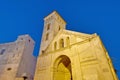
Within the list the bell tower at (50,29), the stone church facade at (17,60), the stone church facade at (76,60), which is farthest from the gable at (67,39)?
the stone church facade at (17,60)

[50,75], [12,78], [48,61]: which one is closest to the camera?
[50,75]

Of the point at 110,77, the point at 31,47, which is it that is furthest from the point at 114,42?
the point at 110,77

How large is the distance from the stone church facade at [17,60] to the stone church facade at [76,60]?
13.8m

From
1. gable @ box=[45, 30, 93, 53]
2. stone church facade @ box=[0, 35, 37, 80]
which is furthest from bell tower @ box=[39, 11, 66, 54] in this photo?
stone church facade @ box=[0, 35, 37, 80]

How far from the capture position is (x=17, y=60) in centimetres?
2750

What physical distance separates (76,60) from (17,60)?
20.6 m

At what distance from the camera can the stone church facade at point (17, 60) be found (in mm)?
25875

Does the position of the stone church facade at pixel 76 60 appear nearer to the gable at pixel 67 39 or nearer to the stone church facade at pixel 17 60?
the gable at pixel 67 39

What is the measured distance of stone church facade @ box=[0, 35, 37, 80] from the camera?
2588cm

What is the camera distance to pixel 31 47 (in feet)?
112

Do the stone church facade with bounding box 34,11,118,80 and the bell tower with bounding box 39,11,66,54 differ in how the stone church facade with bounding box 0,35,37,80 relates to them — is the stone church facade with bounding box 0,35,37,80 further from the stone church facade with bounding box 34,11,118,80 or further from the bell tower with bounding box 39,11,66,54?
the stone church facade with bounding box 34,11,118,80

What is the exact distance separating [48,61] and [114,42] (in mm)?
113433

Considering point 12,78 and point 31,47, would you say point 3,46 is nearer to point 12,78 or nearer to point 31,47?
point 31,47

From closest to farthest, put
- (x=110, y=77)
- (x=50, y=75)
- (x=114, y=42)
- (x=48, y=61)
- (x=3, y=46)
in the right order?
(x=110, y=77) < (x=50, y=75) < (x=48, y=61) < (x=3, y=46) < (x=114, y=42)
